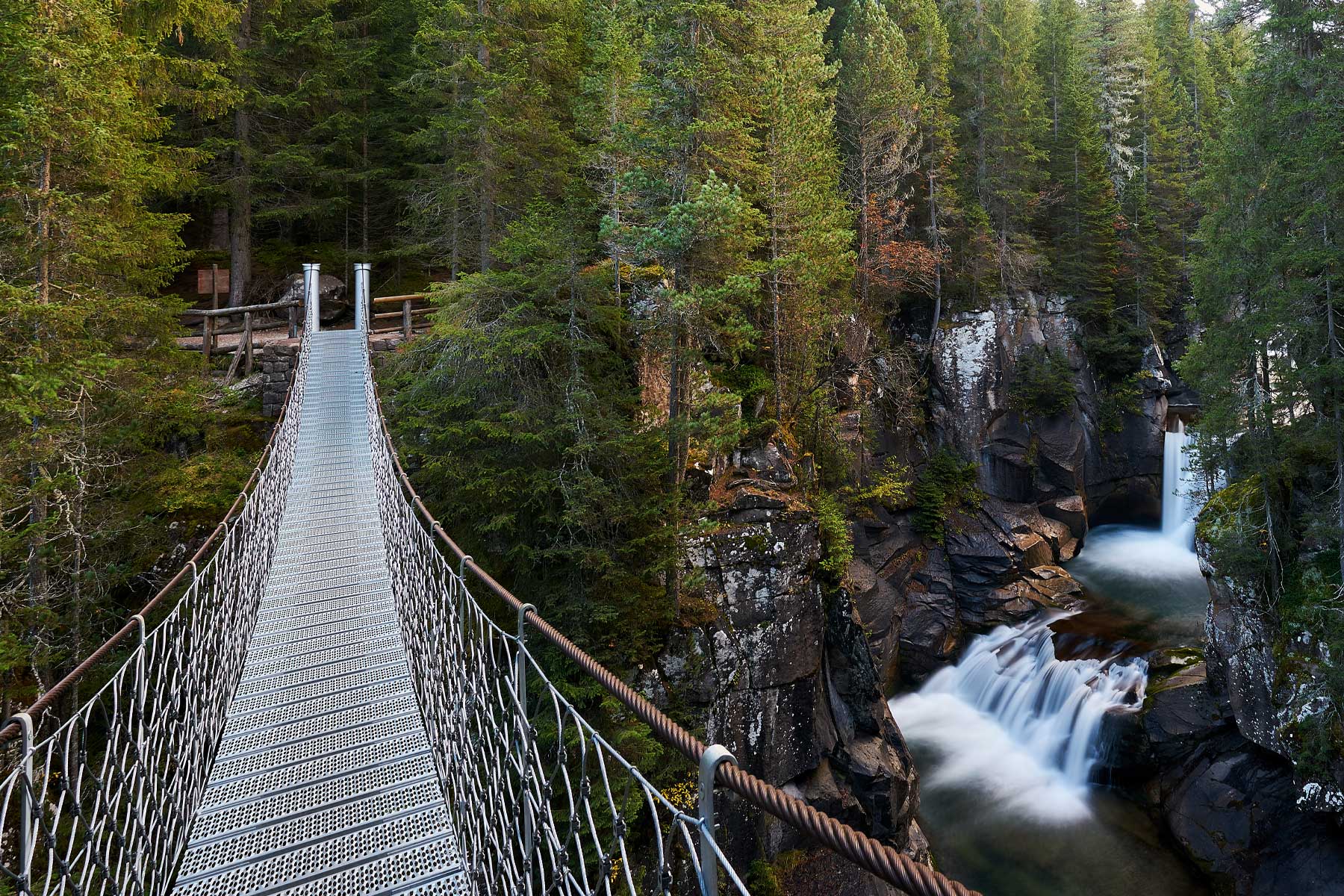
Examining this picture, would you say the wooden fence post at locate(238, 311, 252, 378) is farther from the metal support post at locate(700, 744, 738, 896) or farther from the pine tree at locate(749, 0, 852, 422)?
the metal support post at locate(700, 744, 738, 896)

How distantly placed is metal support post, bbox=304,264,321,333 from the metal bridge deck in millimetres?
7901

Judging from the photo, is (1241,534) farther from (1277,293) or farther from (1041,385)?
(1041,385)

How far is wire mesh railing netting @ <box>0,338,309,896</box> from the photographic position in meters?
2.10

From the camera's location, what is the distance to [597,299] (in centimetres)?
923

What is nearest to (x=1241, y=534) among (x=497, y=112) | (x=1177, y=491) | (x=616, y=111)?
(x=1177, y=491)

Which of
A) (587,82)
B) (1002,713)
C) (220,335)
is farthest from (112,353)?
(1002,713)

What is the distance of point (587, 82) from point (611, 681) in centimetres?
1127

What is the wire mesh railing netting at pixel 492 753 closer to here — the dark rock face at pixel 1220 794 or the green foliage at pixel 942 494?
the dark rock face at pixel 1220 794

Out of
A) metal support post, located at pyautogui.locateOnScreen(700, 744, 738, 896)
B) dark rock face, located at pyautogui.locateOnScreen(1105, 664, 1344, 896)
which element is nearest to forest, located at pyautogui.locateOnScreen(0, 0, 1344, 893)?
dark rock face, located at pyautogui.locateOnScreen(1105, 664, 1344, 896)

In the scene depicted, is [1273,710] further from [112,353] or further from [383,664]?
[112,353]

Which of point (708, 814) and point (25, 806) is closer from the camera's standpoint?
point (708, 814)

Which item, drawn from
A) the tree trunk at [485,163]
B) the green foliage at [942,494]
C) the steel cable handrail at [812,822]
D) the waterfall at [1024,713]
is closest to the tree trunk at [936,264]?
the green foliage at [942,494]

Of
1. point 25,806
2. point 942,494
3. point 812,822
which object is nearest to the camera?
point 812,822

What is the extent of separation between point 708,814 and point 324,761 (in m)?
2.85
